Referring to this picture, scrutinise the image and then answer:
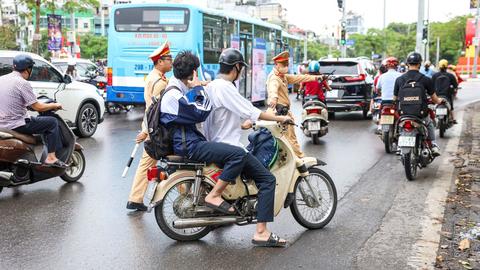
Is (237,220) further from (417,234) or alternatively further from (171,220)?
(417,234)

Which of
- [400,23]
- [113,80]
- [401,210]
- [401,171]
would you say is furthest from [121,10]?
[400,23]

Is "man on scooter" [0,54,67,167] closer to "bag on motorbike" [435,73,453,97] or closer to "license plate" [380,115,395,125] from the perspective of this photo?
"license plate" [380,115,395,125]

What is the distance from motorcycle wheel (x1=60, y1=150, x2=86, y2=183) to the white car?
2875 millimetres

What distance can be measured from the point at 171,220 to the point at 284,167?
3.81 ft

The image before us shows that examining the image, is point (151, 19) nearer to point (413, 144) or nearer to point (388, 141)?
point (388, 141)

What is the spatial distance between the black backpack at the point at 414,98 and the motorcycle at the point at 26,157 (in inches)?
183

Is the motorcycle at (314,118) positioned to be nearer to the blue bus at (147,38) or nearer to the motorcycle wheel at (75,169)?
the blue bus at (147,38)

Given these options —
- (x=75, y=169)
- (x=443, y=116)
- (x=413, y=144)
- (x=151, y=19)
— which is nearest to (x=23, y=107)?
(x=75, y=169)

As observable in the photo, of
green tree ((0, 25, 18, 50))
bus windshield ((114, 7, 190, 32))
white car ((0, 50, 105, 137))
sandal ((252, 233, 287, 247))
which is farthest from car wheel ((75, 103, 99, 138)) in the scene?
green tree ((0, 25, 18, 50))

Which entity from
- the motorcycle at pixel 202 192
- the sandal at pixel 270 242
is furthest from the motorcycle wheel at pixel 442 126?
the sandal at pixel 270 242

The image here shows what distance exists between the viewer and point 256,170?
498 centimetres

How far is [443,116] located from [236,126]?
26.5 feet

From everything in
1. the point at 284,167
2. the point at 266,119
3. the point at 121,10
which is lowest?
the point at 284,167

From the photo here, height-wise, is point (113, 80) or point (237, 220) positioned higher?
point (113, 80)
